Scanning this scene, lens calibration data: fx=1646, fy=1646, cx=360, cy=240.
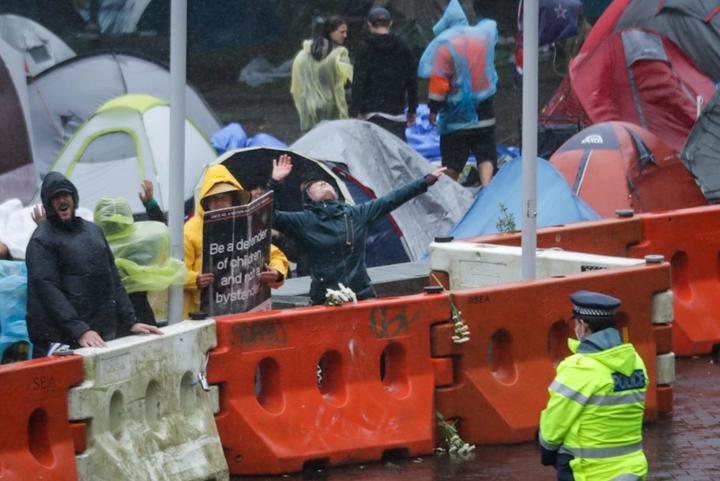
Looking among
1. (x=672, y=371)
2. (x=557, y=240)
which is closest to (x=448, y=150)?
(x=557, y=240)

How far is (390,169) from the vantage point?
57.7 ft

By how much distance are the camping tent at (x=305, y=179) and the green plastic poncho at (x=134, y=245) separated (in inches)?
163

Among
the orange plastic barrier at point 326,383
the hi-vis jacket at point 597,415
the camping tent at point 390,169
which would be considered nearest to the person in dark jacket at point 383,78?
the camping tent at point 390,169

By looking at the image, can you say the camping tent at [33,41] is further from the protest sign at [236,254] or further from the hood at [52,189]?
the hood at [52,189]

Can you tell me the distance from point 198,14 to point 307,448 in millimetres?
26932

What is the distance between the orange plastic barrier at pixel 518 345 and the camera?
34.3 ft

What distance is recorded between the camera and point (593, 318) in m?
7.50

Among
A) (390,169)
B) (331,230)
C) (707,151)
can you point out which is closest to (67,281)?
(331,230)

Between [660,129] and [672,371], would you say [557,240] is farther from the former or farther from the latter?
[660,129]

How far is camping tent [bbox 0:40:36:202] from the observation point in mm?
19469

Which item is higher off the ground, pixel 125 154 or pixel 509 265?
pixel 125 154

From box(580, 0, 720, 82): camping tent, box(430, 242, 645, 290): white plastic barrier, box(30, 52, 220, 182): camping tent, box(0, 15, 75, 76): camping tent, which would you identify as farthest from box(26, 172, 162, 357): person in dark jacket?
box(0, 15, 75, 76): camping tent

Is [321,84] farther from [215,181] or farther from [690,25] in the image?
[215,181]

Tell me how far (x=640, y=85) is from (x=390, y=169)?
4.86 metres
